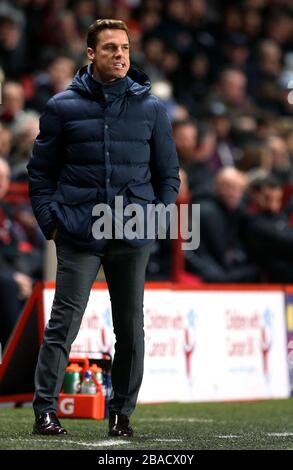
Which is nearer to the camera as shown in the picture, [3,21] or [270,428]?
[270,428]

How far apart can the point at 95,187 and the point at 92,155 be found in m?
0.18

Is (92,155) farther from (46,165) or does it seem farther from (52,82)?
(52,82)

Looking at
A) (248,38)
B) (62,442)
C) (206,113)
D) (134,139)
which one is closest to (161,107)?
(134,139)

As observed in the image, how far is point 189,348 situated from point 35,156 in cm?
414

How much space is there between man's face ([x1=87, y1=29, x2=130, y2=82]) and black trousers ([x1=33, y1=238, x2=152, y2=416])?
3.04ft

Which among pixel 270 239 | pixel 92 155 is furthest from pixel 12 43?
pixel 92 155

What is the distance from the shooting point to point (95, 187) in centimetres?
715

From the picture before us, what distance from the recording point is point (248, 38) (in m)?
19.4

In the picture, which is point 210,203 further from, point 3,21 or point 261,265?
point 3,21

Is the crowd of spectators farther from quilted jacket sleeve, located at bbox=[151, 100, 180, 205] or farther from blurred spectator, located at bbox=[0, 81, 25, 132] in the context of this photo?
quilted jacket sleeve, located at bbox=[151, 100, 180, 205]

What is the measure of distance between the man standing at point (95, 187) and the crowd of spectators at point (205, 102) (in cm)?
335

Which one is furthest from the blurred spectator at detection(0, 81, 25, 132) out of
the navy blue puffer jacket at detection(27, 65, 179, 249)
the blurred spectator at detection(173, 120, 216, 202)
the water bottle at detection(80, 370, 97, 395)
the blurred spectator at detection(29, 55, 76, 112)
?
the navy blue puffer jacket at detection(27, 65, 179, 249)

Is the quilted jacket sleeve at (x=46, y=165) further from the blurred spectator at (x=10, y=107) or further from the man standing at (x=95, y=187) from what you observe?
the blurred spectator at (x=10, y=107)

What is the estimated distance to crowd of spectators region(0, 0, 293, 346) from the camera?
12.1 metres
